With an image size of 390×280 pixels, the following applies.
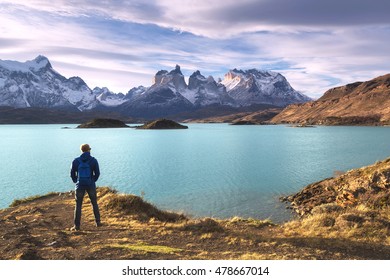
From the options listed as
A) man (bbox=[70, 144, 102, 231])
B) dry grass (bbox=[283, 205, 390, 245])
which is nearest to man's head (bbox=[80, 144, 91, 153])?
man (bbox=[70, 144, 102, 231])

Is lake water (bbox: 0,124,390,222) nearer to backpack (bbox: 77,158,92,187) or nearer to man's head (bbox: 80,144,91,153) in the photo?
backpack (bbox: 77,158,92,187)

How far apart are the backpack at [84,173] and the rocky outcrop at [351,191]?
719 inches

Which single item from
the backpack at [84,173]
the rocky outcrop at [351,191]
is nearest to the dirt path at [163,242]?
the backpack at [84,173]

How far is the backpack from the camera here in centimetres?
1783

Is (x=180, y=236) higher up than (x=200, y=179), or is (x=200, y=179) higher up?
(x=180, y=236)

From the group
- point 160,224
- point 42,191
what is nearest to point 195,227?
point 160,224

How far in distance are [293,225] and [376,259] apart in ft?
20.6

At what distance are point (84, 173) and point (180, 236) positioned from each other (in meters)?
6.09

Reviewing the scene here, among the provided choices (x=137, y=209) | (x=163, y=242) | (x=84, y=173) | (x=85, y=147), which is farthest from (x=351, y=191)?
(x=85, y=147)

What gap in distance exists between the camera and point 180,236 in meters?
17.4

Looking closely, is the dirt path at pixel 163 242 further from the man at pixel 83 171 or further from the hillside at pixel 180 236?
the man at pixel 83 171

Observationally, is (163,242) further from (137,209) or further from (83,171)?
(137,209)

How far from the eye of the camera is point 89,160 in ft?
58.8

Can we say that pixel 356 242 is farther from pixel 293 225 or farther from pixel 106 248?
pixel 106 248
